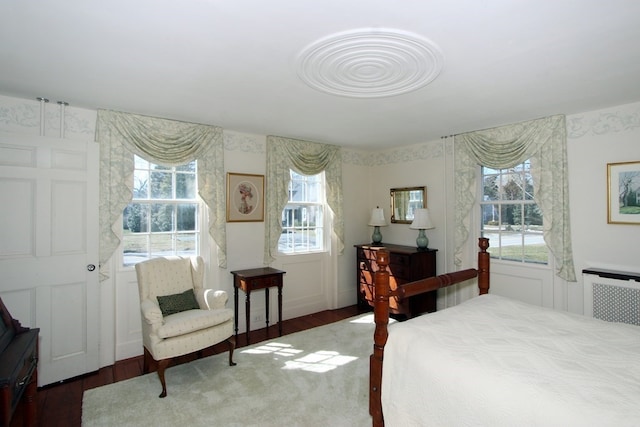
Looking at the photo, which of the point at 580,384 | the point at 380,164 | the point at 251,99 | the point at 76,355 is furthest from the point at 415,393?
the point at 380,164

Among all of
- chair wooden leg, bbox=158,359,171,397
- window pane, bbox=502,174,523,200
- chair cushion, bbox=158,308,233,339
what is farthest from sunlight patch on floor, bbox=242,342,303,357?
window pane, bbox=502,174,523,200

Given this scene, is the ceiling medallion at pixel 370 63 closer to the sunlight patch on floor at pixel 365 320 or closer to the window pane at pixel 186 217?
the window pane at pixel 186 217

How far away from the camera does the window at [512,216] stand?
3.74 m

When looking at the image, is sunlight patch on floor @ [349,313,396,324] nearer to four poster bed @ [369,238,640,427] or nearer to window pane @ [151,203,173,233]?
four poster bed @ [369,238,640,427]

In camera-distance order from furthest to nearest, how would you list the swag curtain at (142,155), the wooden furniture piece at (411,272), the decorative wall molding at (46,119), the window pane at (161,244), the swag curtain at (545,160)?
the wooden furniture piece at (411,272), the window pane at (161,244), the swag curtain at (545,160), the swag curtain at (142,155), the decorative wall molding at (46,119)

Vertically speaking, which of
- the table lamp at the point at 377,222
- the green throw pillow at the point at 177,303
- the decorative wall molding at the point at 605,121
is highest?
the decorative wall molding at the point at 605,121

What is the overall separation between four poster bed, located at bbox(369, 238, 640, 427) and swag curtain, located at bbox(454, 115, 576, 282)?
1.44 metres

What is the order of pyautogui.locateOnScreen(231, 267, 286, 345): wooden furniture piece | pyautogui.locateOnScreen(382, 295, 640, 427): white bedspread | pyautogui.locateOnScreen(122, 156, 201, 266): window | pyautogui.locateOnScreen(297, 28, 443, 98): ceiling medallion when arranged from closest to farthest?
pyautogui.locateOnScreen(382, 295, 640, 427): white bedspread < pyautogui.locateOnScreen(297, 28, 443, 98): ceiling medallion < pyautogui.locateOnScreen(122, 156, 201, 266): window < pyautogui.locateOnScreen(231, 267, 286, 345): wooden furniture piece

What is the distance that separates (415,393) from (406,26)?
196 centimetres

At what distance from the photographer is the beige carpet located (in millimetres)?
2322

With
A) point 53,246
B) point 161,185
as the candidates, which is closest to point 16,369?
point 53,246

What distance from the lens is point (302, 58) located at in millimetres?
2080

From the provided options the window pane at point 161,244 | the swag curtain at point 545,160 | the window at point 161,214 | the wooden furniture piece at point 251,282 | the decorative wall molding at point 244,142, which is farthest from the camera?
the decorative wall molding at point 244,142

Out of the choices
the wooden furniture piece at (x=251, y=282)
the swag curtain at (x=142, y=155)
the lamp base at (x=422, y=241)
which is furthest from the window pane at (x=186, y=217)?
the lamp base at (x=422, y=241)
